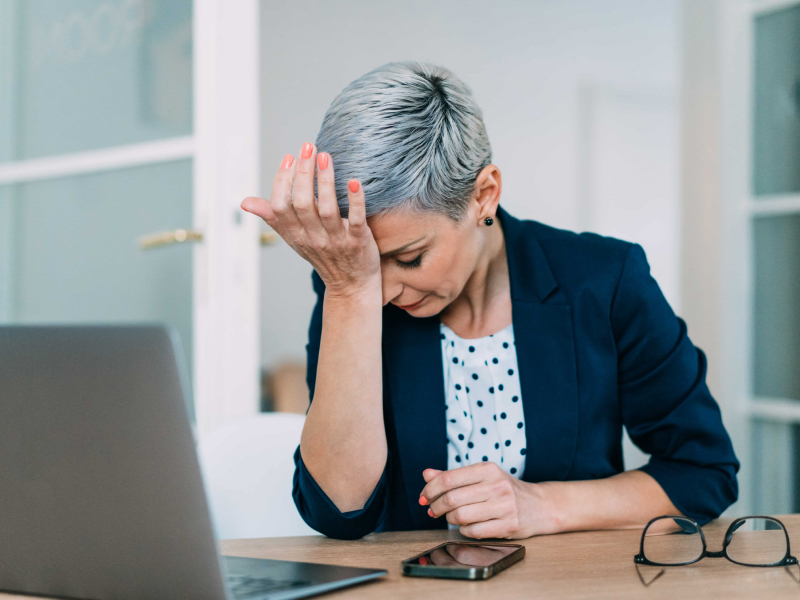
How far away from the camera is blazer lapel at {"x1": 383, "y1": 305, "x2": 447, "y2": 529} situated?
3.51ft

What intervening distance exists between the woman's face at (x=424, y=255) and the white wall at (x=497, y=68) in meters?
2.17

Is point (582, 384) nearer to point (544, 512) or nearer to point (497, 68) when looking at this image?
point (544, 512)

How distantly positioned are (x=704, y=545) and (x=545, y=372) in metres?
0.38

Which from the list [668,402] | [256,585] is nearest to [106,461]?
[256,585]

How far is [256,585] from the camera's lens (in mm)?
618

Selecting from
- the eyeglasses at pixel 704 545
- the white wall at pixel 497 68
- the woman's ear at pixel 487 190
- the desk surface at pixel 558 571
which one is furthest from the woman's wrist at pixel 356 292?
the white wall at pixel 497 68

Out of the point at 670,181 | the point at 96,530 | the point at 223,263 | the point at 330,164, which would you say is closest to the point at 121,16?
the point at 223,263

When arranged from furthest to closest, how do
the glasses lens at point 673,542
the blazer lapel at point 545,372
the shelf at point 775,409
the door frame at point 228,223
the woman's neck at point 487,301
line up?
the shelf at point 775,409 < the door frame at point 228,223 < the woman's neck at point 487,301 < the blazer lapel at point 545,372 < the glasses lens at point 673,542

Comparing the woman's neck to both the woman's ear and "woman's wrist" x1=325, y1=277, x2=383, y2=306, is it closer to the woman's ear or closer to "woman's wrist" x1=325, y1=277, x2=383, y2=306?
the woman's ear

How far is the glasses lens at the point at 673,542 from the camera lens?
73 cm

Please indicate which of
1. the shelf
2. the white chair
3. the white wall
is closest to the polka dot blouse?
the white chair

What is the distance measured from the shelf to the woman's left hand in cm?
134

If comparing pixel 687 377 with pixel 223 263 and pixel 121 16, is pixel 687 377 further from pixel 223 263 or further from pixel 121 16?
pixel 121 16

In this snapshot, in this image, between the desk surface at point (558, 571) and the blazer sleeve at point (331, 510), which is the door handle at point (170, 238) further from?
the desk surface at point (558, 571)
